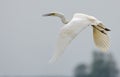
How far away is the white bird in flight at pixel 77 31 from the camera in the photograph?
554cm

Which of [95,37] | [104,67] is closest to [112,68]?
[104,67]

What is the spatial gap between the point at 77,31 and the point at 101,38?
72cm

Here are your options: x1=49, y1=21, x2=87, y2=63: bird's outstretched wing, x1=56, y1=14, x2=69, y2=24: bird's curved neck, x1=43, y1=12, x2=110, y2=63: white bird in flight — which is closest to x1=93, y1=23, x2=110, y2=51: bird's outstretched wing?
x1=43, y1=12, x2=110, y2=63: white bird in flight

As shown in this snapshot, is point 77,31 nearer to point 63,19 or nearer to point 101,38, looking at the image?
point 63,19

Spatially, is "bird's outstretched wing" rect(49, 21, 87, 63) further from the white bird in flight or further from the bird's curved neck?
the bird's curved neck

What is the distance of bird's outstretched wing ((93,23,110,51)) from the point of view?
247 inches

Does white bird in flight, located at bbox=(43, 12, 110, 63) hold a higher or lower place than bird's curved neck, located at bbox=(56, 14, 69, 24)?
lower

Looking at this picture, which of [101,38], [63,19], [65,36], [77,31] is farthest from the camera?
[101,38]

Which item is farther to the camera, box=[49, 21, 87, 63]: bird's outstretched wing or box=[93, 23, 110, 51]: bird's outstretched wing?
box=[93, 23, 110, 51]: bird's outstretched wing

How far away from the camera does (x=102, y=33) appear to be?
6.43m

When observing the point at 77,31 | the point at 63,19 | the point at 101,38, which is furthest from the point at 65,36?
the point at 101,38

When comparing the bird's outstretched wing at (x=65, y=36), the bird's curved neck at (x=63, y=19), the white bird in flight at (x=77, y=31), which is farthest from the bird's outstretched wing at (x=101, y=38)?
the bird's outstretched wing at (x=65, y=36)

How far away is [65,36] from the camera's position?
564 cm

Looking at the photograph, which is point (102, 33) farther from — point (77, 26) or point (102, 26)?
point (77, 26)
